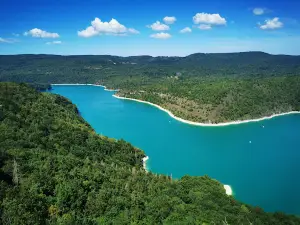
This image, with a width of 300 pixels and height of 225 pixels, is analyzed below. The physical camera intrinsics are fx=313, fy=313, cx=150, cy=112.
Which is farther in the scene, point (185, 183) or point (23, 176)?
point (185, 183)

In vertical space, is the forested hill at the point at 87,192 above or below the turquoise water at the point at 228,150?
above

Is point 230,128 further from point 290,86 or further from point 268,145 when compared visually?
point 290,86

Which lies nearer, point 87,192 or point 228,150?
point 87,192

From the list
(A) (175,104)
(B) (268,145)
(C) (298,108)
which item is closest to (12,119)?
(B) (268,145)

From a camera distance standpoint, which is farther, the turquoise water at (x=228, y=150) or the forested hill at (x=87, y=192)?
the turquoise water at (x=228, y=150)

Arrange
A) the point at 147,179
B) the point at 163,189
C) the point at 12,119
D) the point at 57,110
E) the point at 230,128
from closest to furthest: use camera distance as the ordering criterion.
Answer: the point at 163,189
the point at 147,179
the point at 12,119
the point at 57,110
the point at 230,128

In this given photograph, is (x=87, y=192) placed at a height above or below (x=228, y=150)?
above
